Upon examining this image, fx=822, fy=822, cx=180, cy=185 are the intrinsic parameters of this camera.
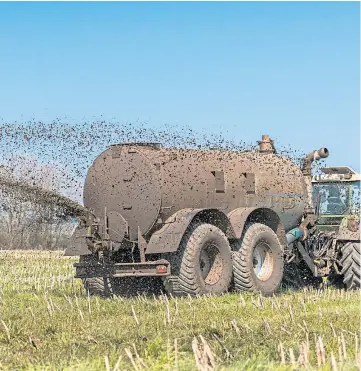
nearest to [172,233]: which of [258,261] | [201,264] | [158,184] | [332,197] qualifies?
[158,184]

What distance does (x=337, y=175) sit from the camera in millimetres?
15094

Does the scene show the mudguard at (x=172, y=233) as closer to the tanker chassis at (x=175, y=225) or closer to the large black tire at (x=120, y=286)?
the tanker chassis at (x=175, y=225)

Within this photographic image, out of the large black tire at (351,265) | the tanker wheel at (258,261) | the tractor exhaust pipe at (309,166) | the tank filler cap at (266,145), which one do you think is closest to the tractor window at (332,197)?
the tractor exhaust pipe at (309,166)

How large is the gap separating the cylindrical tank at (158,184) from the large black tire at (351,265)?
69.1 inches

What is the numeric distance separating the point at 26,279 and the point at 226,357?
1000 centimetres

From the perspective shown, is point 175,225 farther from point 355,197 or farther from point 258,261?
A: point 355,197

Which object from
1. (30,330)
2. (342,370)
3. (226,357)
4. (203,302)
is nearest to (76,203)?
(203,302)

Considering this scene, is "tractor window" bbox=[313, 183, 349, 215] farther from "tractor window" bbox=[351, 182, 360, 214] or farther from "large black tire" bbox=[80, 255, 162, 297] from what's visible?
"large black tire" bbox=[80, 255, 162, 297]

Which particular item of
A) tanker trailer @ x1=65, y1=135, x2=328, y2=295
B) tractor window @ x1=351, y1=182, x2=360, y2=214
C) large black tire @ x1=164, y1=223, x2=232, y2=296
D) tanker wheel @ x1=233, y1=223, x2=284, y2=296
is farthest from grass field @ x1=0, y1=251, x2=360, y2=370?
tractor window @ x1=351, y1=182, x2=360, y2=214

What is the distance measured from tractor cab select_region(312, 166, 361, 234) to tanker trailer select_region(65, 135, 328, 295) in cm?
182

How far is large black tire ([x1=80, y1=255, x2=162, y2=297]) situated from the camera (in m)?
12.9

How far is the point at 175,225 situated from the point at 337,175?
14.7 feet

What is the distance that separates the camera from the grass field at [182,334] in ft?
19.7

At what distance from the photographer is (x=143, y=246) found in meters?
11.9
